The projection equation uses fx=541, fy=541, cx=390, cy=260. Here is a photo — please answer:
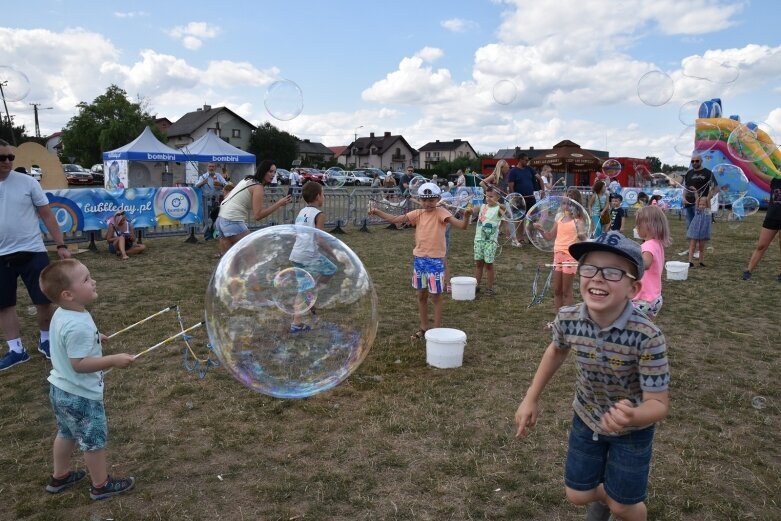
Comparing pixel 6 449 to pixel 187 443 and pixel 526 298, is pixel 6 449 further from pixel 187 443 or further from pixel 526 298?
pixel 526 298

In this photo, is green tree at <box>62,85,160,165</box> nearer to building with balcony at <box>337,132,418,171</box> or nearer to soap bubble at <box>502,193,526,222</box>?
building with balcony at <box>337,132,418,171</box>

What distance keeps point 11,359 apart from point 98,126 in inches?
2393

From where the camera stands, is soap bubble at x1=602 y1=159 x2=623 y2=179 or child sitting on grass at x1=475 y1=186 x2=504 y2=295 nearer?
child sitting on grass at x1=475 y1=186 x2=504 y2=295

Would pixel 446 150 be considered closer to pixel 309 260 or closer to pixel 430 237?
pixel 430 237

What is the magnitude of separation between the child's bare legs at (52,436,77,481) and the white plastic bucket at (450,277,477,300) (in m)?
5.90

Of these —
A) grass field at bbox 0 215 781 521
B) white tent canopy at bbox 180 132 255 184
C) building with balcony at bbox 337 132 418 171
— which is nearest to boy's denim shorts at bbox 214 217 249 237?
grass field at bbox 0 215 781 521

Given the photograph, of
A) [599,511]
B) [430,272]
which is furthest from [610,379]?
[430,272]

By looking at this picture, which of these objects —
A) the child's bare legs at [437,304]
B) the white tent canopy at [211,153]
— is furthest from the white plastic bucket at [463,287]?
the white tent canopy at [211,153]

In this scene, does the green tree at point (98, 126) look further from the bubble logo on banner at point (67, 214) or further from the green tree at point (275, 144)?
the bubble logo on banner at point (67, 214)

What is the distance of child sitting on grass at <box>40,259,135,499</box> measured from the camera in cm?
313

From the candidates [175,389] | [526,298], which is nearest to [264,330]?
[175,389]

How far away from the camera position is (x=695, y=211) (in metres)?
11.1

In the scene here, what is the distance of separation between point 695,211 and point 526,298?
5.01 metres

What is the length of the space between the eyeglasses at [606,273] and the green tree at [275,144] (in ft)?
214
